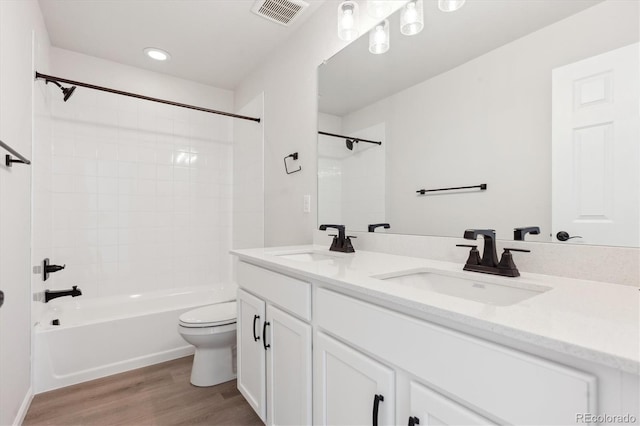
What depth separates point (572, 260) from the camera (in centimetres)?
93

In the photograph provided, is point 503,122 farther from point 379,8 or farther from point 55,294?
point 55,294

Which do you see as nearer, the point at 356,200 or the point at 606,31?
the point at 606,31

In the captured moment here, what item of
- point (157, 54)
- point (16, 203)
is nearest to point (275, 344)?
point (16, 203)

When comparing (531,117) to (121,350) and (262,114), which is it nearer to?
(262,114)

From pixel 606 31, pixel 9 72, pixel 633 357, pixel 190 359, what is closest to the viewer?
pixel 633 357

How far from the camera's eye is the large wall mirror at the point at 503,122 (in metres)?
0.86

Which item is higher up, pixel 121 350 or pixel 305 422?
pixel 305 422

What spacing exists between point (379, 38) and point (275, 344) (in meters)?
1.57

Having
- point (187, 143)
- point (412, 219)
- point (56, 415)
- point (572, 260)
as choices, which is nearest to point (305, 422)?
point (412, 219)

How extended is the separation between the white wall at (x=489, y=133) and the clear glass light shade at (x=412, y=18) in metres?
0.27

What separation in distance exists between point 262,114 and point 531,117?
2.07m

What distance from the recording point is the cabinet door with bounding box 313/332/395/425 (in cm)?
79

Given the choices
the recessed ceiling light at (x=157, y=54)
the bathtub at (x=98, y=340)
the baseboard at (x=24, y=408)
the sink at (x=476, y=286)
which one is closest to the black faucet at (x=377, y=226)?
the sink at (x=476, y=286)

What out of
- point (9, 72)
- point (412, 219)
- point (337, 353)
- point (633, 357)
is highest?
point (9, 72)
